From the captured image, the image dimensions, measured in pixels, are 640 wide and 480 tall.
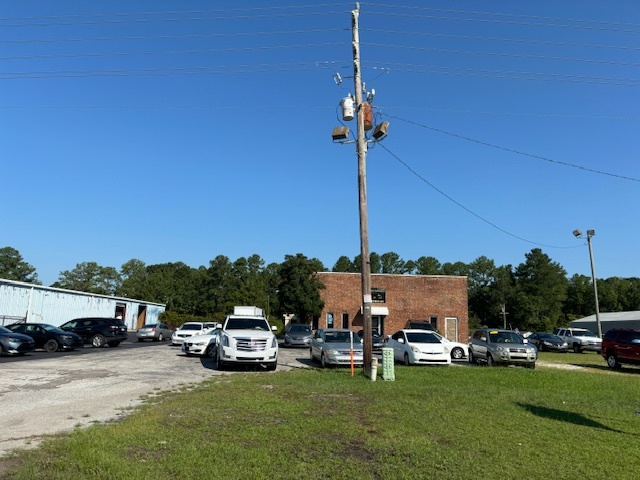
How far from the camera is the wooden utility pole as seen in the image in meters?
15.8

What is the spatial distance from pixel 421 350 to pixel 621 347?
987 cm

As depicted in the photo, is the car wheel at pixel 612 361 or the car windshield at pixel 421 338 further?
the car wheel at pixel 612 361

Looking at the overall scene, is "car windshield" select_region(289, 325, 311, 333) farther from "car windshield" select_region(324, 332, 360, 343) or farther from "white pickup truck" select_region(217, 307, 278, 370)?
"white pickup truck" select_region(217, 307, 278, 370)

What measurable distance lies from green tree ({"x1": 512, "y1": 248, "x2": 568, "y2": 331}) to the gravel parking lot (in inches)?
3110

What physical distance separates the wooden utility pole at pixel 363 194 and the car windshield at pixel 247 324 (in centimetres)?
423

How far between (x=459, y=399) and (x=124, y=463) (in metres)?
7.28

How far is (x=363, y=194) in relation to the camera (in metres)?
16.3

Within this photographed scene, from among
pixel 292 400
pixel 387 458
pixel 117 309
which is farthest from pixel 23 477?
pixel 117 309

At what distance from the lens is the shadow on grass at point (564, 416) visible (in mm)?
8375

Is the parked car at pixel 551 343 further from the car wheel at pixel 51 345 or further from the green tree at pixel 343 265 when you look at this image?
the green tree at pixel 343 265

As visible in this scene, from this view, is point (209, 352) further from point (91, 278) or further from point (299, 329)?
point (91, 278)

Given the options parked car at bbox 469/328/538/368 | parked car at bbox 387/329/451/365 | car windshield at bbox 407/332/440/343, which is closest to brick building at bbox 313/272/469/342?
parked car at bbox 469/328/538/368

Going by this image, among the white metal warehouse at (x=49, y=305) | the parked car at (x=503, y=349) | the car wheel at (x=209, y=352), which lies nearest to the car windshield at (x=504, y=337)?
the parked car at (x=503, y=349)

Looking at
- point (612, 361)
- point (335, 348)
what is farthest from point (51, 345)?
point (612, 361)
